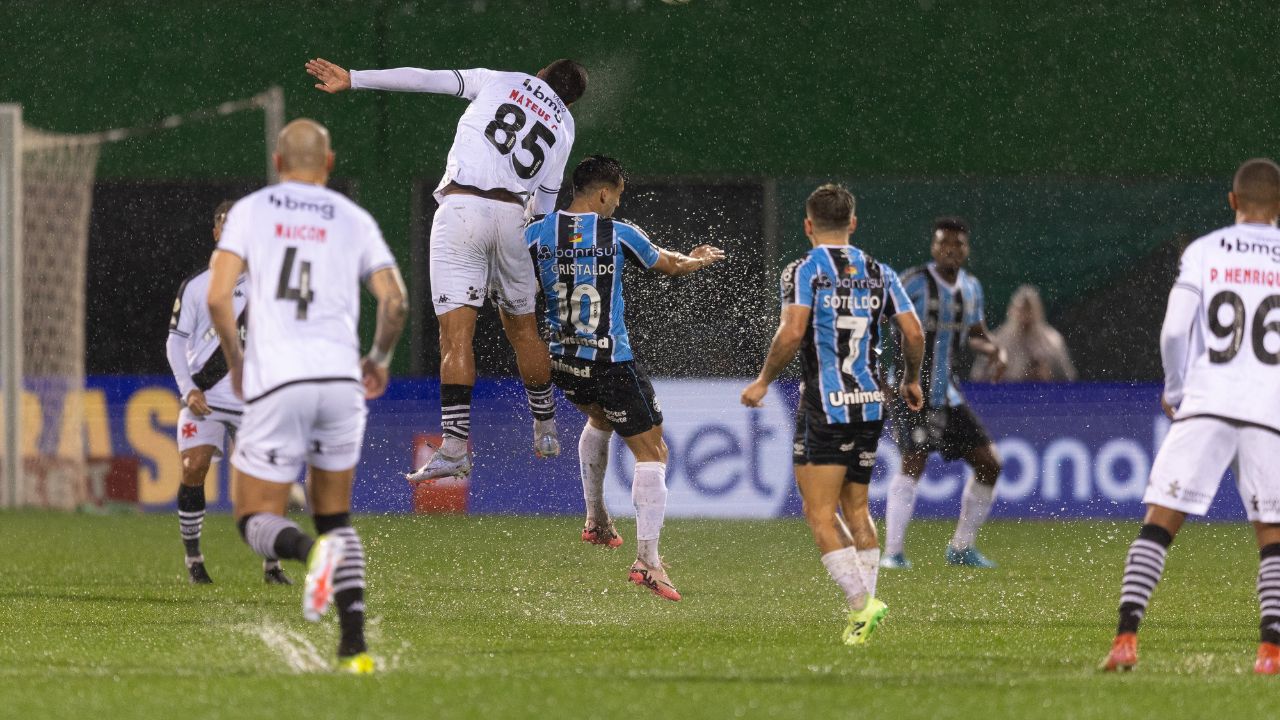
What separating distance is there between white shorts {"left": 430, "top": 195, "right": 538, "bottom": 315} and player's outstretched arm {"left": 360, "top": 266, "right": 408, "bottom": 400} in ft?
10.2

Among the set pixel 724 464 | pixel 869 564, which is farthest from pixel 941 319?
pixel 869 564

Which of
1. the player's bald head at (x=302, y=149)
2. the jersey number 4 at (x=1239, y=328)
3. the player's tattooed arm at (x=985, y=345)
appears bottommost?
the player's tattooed arm at (x=985, y=345)

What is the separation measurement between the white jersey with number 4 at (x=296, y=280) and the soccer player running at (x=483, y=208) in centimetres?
317

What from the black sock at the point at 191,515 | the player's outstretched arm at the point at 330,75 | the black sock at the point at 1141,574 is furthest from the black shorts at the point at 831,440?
the black sock at the point at 191,515

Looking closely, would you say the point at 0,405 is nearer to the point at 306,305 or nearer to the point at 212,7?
the point at 212,7

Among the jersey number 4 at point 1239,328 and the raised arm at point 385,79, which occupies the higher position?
the raised arm at point 385,79

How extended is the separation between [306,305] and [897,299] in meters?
3.04

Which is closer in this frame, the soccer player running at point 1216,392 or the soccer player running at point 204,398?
the soccer player running at point 1216,392

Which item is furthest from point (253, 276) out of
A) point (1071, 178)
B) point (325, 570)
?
point (1071, 178)

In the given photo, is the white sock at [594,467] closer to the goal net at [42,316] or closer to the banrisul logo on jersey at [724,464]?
the banrisul logo on jersey at [724,464]

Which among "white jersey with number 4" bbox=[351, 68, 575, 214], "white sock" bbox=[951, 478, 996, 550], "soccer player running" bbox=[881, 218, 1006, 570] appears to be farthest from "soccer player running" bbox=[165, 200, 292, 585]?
"white sock" bbox=[951, 478, 996, 550]

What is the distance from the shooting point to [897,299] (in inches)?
350

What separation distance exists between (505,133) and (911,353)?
2.87 meters

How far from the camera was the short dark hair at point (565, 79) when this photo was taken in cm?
1098
